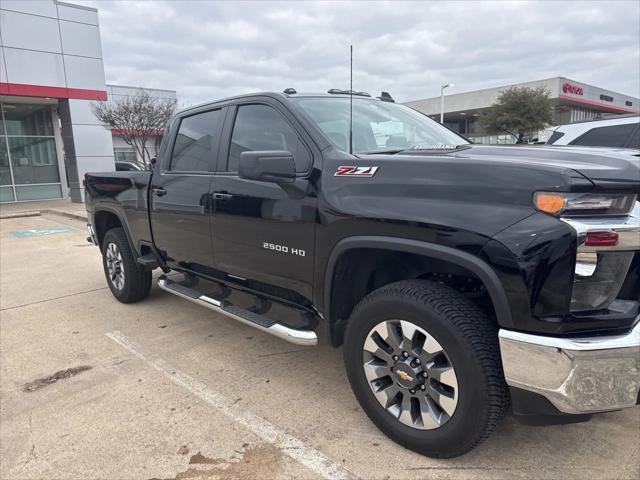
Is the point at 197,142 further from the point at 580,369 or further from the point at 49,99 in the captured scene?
the point at 49,99

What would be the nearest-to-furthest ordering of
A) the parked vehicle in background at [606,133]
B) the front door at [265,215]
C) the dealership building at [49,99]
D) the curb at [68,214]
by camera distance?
the front door at [265,215]
the parked vehicle in background at [606,133]
the curb at [68,214]
the dealership building at [49,99]

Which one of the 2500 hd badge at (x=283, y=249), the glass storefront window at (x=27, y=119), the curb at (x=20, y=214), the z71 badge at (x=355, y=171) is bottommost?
the curb at (x=20, y=214)

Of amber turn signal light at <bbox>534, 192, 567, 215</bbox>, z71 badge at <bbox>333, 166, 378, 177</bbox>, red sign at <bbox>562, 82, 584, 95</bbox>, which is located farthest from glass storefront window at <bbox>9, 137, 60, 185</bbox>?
red sign at <bbox>562, 82, 584, 95</bbox>

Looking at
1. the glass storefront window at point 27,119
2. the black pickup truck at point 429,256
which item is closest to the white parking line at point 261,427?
the black pickup truck at point 429,256

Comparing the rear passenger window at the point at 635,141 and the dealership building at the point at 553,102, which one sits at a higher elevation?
Result: the dealership building at the point at 553,102

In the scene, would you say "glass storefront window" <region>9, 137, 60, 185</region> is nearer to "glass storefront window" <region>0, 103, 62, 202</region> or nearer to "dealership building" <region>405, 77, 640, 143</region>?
"glass storefront window" <region>0, 103, 62, 202</region>

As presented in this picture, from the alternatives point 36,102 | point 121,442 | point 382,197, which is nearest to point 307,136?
point 382,197

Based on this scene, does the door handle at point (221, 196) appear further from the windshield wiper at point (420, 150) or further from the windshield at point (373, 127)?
the windshield wiper at point (420, 150)

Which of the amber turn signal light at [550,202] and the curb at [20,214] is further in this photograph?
the curb at [20,214]

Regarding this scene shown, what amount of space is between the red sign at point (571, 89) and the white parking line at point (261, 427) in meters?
46.8

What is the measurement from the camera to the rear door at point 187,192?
12.3 ft

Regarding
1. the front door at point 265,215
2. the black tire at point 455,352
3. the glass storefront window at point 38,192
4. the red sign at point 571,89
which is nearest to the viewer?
the black tire at point 455,352

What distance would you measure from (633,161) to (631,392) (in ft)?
3.38

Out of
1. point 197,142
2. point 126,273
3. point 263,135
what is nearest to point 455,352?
point 263,135
